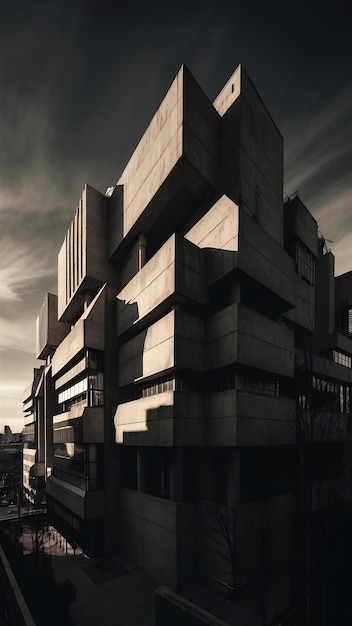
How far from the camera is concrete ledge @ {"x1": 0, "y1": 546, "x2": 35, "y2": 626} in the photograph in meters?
16.1

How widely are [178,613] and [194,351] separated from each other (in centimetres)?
1406

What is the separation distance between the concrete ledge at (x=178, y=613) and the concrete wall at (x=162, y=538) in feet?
21.8

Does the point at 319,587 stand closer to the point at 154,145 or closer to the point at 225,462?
the point at 225,462

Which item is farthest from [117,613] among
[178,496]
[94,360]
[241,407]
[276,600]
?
[94,360]

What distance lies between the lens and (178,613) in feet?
47.2

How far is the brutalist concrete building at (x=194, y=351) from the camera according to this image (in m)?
22.8

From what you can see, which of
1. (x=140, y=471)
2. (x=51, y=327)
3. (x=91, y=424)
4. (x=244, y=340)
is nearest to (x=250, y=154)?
(x=244, y=340)

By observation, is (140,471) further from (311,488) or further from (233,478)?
(311,488)

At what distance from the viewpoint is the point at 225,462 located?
24375 millimetres

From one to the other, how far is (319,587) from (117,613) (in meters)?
11.3

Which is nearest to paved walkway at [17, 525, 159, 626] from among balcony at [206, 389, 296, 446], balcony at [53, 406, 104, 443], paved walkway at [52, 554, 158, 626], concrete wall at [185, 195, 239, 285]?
paved walkway at [52, 554, 158, 626]

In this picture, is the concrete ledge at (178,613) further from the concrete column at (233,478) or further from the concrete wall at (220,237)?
the concrete wall at (220,237)

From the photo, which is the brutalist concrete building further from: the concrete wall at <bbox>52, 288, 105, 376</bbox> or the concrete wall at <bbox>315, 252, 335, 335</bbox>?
the concrete wall at <bbox>315, 252, 335, 335</bbox>

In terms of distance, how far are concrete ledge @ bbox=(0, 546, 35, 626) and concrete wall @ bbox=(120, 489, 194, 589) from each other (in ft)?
28.4
